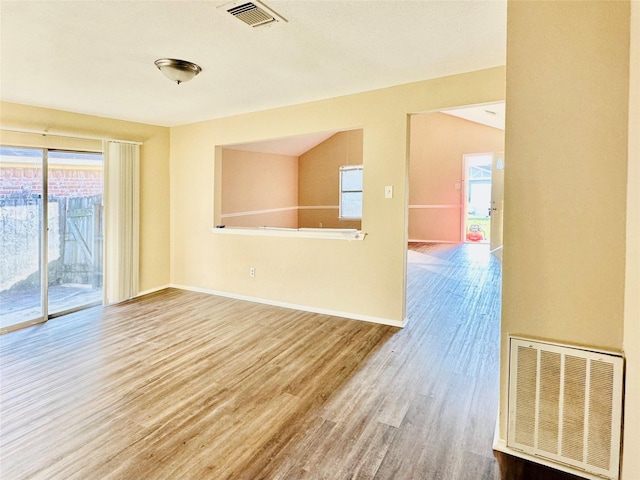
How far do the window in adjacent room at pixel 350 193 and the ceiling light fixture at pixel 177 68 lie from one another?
22.3 feet

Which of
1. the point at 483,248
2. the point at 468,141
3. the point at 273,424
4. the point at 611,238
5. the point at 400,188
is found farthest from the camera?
the point at 468,141

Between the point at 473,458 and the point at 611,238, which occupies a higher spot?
the point at 611,238

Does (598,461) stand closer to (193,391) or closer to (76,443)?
(193,391)

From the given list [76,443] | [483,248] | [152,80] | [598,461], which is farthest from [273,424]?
[483,248]

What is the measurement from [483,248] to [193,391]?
25.3ft

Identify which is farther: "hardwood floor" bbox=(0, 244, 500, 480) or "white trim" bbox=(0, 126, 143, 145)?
"white trim" bbox=(0, 126, 143, 145)

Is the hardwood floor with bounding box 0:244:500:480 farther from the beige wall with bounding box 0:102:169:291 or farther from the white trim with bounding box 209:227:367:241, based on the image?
the beige wall with bounding box 0:102:169:291

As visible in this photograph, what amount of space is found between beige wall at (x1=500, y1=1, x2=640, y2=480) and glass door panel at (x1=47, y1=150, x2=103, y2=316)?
454 centimetres

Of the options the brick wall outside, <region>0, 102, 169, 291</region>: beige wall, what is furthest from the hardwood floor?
the brick wall outside

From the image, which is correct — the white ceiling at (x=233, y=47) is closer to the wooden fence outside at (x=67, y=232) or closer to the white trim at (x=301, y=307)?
the wooden fence outside at (x=67, y=232)

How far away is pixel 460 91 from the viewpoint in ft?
10.4

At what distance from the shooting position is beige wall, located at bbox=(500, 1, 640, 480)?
5.39 feet

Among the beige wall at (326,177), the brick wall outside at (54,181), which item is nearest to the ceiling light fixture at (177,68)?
the brick wall outside at (54,181)

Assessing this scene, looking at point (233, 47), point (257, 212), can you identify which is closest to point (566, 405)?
point (233, 47)
